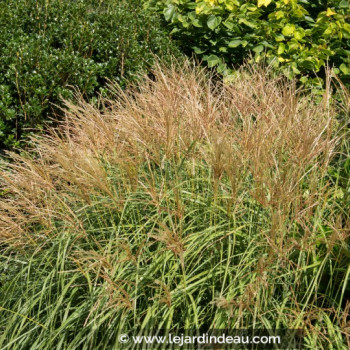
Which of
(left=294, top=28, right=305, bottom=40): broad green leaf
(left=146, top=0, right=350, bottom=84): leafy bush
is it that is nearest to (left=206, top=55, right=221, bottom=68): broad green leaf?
(left=146, top=0, right=350, bottom=84): leafy bush

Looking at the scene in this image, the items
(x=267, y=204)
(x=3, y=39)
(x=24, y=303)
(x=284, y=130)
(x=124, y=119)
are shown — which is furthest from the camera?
(x=3, y=39)

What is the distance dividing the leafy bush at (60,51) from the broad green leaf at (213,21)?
45 centimetres

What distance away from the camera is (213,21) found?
5805 millimetres

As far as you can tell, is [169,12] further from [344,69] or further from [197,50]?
[344,69]

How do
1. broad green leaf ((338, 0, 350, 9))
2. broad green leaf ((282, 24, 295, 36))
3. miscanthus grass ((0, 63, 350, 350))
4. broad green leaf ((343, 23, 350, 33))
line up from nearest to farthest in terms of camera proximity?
miscanthus grass ((0, 63, 350, 350))
broad green leaf ((282, 24, 295, 36))
broad green leaf ((343, 23, 350, 33))
broad green leaf ((338, 0, 350, 9))

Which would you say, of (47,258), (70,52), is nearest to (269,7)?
(70,52)

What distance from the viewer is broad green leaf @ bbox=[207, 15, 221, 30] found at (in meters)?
5.77

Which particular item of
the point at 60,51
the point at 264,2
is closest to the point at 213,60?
the point at 264,2

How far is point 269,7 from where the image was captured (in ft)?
21.1

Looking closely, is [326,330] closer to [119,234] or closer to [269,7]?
[119,234]

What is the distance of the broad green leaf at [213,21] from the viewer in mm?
5768

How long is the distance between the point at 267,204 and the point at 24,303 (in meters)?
1.41

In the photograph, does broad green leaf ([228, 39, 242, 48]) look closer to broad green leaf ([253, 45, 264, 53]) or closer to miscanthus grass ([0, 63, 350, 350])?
broad green leaf ([253, 45, 264, 53])

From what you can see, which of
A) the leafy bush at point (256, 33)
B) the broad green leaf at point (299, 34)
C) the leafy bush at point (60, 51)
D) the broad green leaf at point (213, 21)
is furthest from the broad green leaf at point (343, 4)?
the leafy bush at point (60, 51)
